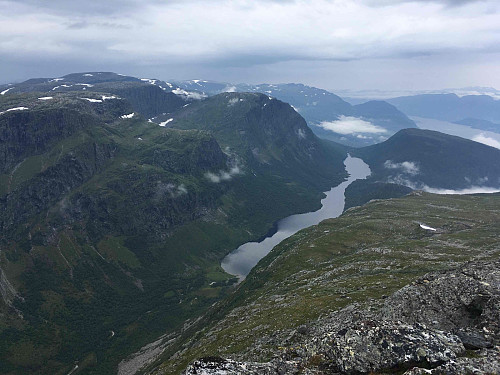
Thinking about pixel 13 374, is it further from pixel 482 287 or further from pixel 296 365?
pixel 482 287

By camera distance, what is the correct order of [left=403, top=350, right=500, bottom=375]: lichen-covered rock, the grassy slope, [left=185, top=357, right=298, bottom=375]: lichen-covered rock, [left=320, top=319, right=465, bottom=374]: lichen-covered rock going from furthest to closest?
the grassy slope → [left=185, top=357, right=298, bottom=375]: lichen-covered rock → [left=320, top=319, right=465, bottom=374]: lichen-covered rock → [left=403, top=350, right=500, bottom=375]: lichen-covered rock

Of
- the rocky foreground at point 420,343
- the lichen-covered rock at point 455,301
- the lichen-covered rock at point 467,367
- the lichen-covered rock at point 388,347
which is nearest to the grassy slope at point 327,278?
the lichen-covered rock at point 455,301

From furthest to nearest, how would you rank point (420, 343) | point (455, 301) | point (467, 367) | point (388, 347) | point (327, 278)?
point (327, 278)
point (455, 301)
point (388, 347)
point (420, 343)
point (467, 367)

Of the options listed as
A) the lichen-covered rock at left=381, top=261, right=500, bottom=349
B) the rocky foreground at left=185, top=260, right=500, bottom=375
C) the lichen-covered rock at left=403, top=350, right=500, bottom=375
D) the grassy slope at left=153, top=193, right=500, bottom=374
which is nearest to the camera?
the lichen-covered rock at left=403, top=350, right=500, bottom=375

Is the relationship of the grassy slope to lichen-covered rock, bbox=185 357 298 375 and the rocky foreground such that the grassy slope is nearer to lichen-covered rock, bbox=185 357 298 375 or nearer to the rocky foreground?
the rocky foreground

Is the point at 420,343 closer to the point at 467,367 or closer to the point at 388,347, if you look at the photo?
the point at 388,347

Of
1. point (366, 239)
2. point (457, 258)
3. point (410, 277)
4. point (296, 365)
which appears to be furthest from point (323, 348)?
point (366, 239)

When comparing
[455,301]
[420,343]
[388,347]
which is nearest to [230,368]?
[388,347]

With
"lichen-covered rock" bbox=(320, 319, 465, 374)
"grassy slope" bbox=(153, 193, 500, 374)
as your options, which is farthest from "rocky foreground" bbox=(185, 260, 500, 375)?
"grassy slope" bbox=(153, 193, 500, 374)
